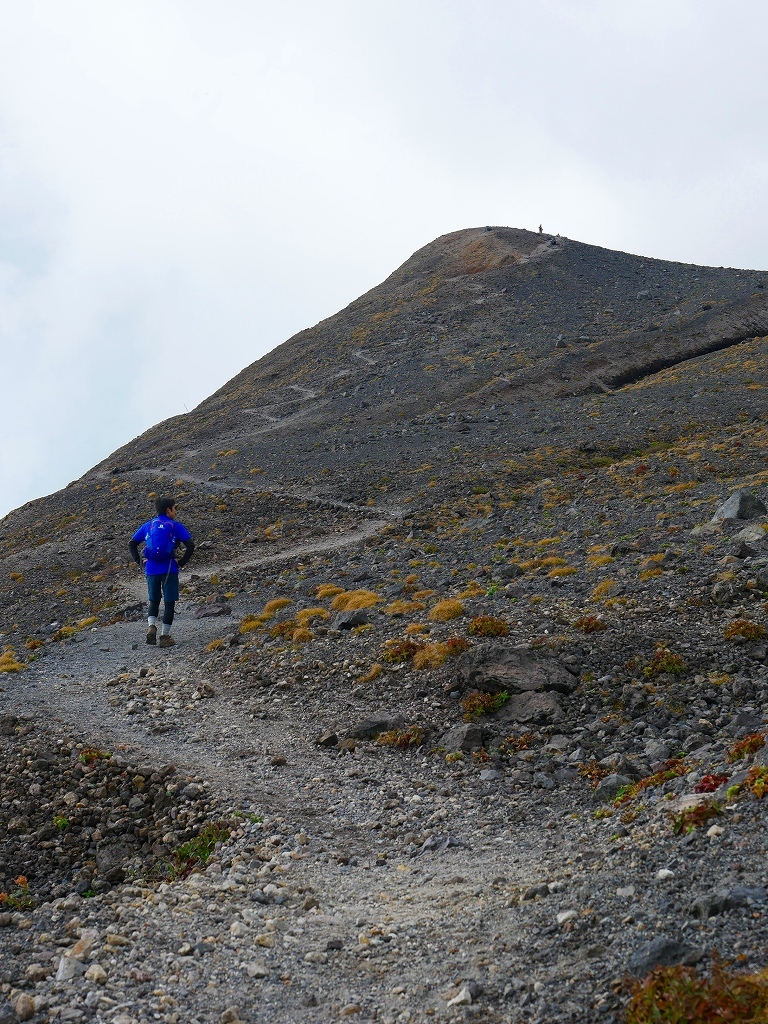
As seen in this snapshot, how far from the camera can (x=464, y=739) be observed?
1149cm

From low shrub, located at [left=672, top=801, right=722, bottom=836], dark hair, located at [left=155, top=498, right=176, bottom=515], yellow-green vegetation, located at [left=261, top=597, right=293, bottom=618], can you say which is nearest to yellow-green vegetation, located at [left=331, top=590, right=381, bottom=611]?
yellow-green vegetation, located at [left=261, top=597, right=293, bottom=618]

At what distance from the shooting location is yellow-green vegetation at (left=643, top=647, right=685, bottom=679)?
12141mm

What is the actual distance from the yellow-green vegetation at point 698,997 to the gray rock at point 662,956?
0.13 metres

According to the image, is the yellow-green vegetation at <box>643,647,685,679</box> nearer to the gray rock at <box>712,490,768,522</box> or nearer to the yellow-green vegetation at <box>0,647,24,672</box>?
the gray rock at <box>712,490,768,522</box>

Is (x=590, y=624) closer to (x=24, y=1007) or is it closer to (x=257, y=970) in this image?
(x=257, y=970)

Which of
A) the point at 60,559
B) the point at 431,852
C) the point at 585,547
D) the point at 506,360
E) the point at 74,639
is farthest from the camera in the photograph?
the point at 506,360

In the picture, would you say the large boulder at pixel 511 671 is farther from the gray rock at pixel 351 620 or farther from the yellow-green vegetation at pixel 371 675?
the gray rock at pixel 351 620

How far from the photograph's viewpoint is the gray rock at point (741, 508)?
18750mm

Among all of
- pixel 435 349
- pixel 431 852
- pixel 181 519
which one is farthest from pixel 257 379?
pixel 431 852

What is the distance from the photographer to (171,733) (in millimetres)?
13625

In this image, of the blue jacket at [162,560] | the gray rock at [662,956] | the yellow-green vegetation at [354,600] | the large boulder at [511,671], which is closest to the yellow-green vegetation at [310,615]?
the yellow-green vegetation at [354,600]

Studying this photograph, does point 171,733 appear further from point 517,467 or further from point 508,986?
point 517,467

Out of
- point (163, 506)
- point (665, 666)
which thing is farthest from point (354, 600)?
point (665, 666)

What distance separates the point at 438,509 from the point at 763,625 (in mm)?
19162
